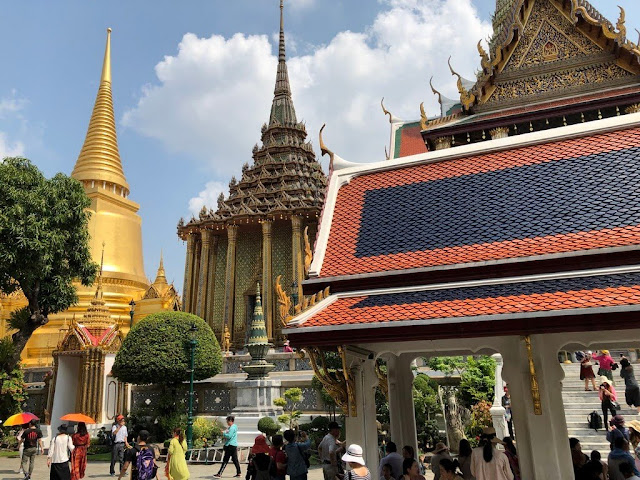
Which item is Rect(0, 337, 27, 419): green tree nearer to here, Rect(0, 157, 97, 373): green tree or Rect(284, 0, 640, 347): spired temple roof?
Rect(0, 157, 97, 373): green tree

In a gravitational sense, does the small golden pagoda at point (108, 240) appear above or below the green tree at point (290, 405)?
above

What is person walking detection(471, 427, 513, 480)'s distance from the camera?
4.98 m

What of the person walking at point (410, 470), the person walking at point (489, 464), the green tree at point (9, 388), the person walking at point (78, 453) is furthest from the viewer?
the green tree at point (9, 388)

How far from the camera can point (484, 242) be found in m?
6.22

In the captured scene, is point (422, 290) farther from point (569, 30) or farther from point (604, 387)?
point (569, 30)

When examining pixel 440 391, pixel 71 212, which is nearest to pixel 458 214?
pixel 440 391

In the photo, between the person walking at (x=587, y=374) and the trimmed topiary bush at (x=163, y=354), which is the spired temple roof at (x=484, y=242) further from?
the trimmed topiary bush at (x=163, y=354)

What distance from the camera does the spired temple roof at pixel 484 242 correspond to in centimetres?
505

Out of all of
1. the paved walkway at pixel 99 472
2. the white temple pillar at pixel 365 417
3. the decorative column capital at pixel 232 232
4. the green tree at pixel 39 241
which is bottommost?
the paved walkway at pixel 99 472

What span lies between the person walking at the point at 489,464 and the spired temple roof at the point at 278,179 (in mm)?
24084

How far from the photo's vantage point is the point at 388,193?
7562 millimetres

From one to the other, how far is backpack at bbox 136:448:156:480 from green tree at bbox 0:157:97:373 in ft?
29.9

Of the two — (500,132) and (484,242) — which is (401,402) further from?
(500,132)

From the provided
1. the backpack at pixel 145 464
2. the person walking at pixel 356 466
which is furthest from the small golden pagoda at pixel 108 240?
the person walking at pixel 356 466
